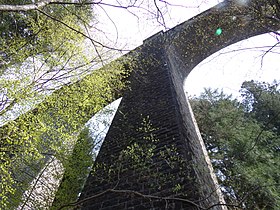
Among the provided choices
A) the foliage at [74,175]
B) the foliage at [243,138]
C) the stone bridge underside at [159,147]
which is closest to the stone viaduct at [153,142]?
the stone bridge underside at [159,147]

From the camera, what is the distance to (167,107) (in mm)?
4051

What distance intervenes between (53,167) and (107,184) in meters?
2.45

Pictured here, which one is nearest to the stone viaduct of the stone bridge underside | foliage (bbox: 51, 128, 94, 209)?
the stone bridge underside

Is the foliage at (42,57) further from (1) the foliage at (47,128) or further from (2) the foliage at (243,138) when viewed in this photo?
(2) the foliage at (243,138)

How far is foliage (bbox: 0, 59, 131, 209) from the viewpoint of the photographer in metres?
2.94

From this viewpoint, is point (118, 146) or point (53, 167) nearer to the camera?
point (118, 146)

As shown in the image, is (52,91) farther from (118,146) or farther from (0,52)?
(118,146)

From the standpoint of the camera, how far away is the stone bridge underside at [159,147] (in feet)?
8.24

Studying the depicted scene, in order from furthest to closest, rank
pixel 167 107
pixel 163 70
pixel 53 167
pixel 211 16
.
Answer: pixel 211 16
pixel 163 70
pixel 53 167
pixel 167 107

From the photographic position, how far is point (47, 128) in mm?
3162

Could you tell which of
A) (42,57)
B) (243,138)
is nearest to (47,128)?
(42,57)

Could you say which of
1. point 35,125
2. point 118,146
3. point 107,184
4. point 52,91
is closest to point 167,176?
point 107,184

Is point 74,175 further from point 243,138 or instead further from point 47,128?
point 243,138

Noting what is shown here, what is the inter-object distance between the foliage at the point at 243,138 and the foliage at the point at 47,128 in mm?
3397
